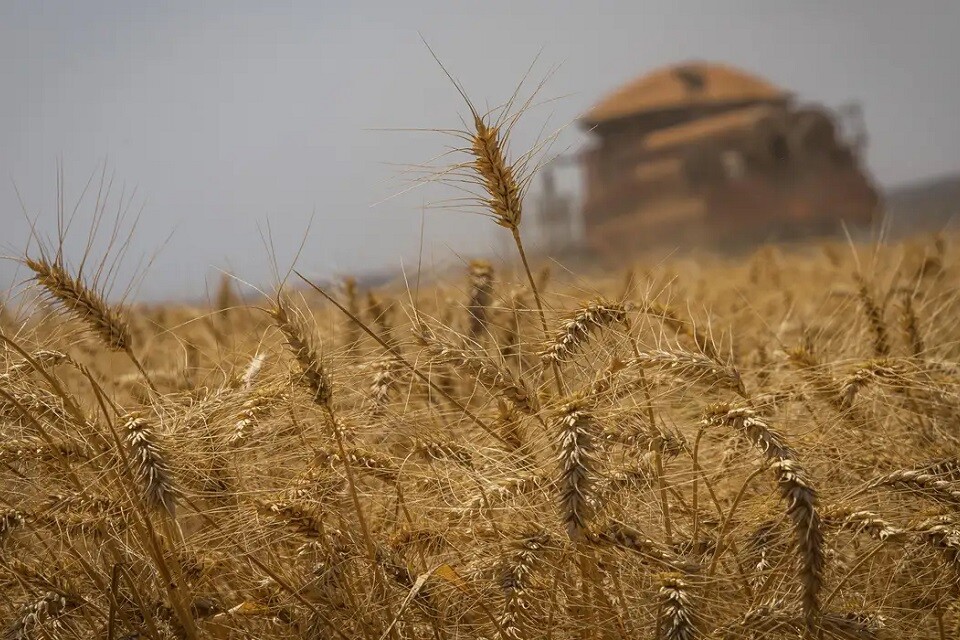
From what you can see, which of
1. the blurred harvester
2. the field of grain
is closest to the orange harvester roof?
the blurred harvester

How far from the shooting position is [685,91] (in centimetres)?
3588

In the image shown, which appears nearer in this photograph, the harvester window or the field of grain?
the field of grain

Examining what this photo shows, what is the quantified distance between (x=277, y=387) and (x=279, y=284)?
0.25m

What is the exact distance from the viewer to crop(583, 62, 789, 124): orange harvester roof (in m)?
35.5

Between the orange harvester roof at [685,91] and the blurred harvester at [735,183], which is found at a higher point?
the orange harvester roof at [685,91]

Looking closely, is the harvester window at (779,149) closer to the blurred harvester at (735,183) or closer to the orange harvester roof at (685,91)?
the blurred harvester at (735,183)

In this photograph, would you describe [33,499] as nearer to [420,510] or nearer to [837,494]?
[420,510]

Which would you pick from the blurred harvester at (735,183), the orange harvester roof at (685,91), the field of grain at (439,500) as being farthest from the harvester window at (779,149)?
the field of grain at (439,500)

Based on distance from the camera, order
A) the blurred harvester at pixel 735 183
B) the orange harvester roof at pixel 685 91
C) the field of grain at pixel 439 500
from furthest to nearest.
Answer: the orange harvester roof at pixel 685 91 < the blurred harvester at pixel 735 183 < the field of grain at pixel 439 500

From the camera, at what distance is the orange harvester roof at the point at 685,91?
3547cm

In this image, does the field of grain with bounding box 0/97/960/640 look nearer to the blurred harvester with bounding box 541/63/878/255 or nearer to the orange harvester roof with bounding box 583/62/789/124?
the blurred harvester with bounding box 541/63/878/255

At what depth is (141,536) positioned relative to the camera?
1765mm

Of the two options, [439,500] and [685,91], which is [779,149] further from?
[439,500]

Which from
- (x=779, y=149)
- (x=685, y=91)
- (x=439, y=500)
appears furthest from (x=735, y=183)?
(x=439, y=500)
